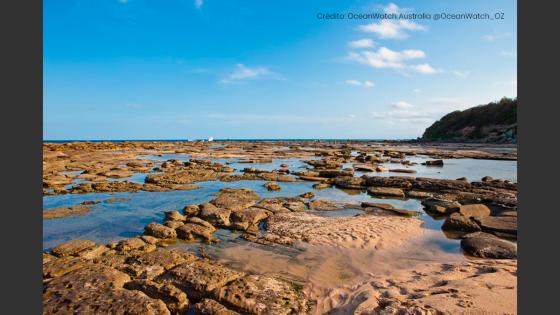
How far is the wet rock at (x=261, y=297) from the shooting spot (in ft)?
14.3

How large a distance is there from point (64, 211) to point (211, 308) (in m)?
8.82

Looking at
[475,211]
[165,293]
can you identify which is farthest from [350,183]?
[165,293]

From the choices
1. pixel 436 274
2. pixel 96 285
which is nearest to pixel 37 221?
pixel 96 285

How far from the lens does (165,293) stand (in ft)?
15.3

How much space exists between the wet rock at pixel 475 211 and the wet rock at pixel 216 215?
784 centimetres

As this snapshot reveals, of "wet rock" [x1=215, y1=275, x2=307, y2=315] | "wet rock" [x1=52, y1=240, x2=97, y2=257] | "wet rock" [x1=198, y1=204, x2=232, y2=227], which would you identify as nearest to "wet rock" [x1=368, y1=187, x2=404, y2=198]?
"wet rock" [x1=198, y1=204, x2=232, y2=227]

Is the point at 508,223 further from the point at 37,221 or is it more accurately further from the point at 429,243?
the point at 37,221

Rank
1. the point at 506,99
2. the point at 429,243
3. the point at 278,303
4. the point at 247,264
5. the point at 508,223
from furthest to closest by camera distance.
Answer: the point at 506,99, the point at 508,223, the point at 429,243, the point at 247,264, the point at 278,303

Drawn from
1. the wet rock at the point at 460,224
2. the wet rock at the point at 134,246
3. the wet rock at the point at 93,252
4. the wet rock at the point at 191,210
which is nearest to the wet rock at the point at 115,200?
the wet rock at the point at 191,210

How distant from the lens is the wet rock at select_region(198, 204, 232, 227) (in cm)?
898

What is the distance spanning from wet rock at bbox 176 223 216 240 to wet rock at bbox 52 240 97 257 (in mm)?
2032

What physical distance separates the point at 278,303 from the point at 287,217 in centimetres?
510

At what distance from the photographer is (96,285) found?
4.70m

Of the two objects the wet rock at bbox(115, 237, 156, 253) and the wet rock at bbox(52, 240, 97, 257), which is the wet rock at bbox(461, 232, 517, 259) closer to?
the wet rock at bbox(115, 237, 156, 253)
